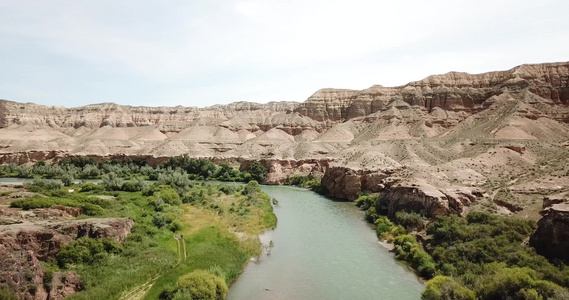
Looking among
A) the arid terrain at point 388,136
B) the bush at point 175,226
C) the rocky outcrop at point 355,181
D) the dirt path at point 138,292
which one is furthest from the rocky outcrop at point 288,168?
the dirt path at point 138,292

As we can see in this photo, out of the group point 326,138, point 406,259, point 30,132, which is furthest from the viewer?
point 30,132

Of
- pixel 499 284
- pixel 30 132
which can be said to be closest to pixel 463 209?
pixel 499 284

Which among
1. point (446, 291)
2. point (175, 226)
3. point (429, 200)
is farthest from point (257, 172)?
point (446, 291)

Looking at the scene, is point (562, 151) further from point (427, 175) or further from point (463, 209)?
point (463, 209)

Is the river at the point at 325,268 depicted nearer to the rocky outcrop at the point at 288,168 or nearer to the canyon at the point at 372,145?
the canyon at the point at 372,145

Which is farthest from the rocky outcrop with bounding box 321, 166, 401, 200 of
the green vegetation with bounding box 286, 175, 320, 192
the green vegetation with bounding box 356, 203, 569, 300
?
the green vegetation with bounding box 356, 203, 569, 300
